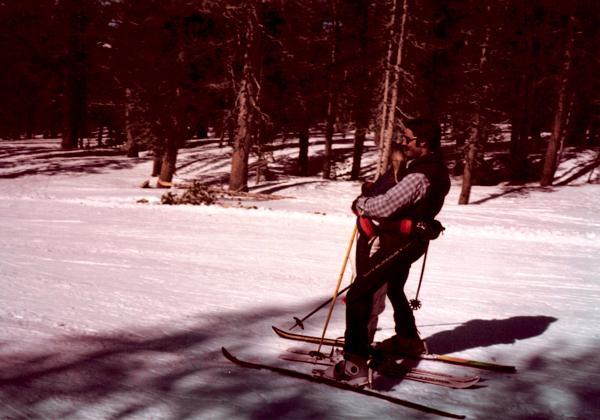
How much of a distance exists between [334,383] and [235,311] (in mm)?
2296

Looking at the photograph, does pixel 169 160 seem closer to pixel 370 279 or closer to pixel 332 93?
pixel 332 93

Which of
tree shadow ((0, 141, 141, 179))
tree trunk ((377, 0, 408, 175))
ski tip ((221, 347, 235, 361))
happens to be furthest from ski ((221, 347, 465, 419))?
tree shadow ((0, 141, 141, 179))

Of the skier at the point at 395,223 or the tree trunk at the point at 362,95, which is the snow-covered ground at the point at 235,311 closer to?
the skier at the point at 395,223

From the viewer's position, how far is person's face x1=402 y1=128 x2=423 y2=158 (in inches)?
160

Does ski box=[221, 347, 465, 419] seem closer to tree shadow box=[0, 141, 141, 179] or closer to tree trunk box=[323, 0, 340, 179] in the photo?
tree shadow box=[0, 141, 141, 179]

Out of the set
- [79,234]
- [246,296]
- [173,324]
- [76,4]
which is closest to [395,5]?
[79,234]

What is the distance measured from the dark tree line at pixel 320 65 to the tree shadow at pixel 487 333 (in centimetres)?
1469

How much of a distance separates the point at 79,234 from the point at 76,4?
30.8 metres

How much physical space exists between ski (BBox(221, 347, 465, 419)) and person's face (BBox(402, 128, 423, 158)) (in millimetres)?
1849

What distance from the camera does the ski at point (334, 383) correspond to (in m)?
3.77

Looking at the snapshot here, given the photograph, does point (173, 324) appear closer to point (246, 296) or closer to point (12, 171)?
point (246, 296)

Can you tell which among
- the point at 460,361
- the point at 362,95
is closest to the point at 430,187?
the point at 460,361

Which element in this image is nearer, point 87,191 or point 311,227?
point 311,227

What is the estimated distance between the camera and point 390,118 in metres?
20.9
